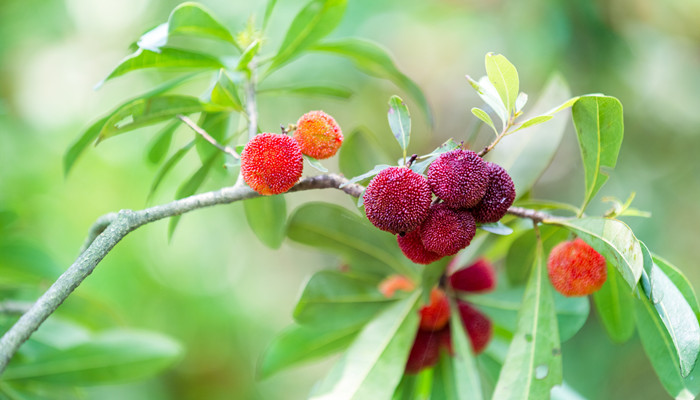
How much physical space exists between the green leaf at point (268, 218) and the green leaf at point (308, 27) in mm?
238

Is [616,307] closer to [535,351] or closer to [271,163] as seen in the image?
[535,351]

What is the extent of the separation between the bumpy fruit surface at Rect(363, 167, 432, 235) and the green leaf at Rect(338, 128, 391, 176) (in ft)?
1.14

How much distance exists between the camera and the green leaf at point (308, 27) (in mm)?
915

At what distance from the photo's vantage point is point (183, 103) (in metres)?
0.84

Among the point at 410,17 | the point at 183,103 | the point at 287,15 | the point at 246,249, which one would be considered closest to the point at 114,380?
the point at 183,103

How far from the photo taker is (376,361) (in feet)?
2.78

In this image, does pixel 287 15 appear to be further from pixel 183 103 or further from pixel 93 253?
pixel 93 253

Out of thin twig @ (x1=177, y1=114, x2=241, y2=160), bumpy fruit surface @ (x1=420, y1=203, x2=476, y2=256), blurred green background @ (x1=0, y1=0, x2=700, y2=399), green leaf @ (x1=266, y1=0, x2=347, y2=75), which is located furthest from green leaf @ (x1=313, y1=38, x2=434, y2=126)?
blurred green background @ (x1=0, y1=0, x2=700, y2=399)

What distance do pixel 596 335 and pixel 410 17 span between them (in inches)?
68.6

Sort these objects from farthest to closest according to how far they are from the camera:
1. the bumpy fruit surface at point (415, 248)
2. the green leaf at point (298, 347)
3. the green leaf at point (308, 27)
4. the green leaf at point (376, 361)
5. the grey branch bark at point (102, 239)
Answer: the green leaf at point (298, 347) < the green leaf at point (308, 27) < the green leaf at point (376, 361) < the bumpy fruit surface at point (415, 248) < the grey branch bark at point (102, 239)

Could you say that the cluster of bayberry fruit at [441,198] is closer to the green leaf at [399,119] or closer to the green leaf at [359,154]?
the green leaf at [399,119]

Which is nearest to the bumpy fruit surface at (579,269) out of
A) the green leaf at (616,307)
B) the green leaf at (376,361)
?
the green leaf at (616,307)

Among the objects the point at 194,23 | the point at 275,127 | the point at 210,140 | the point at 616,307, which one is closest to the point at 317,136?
the point at 210,140

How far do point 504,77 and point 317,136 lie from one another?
0.82 feet
